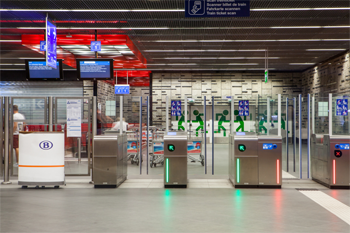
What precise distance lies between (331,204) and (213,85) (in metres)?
13.5

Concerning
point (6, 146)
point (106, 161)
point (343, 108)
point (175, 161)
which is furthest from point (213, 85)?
point (6, 146)

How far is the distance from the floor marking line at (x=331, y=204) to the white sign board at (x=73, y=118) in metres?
4.67

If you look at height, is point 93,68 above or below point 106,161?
above

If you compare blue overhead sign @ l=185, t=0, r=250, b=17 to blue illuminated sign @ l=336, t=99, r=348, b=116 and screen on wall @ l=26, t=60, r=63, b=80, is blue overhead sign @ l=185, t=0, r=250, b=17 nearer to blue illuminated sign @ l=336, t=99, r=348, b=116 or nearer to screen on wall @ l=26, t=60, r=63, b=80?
blue illuminated sign @ l=336, t=99, r=348, b=116

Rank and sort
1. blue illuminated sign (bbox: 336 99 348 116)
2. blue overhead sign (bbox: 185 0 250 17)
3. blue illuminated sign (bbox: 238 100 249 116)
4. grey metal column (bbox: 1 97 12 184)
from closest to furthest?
blue overhead sign (bbox: 185 0 250 17) < blue illuminated sign (bbox: 336 99 348 116) < grey metal column (bbox: 1 97 12 184) < blue illuminated sign (bbox: 238 100 249 116)

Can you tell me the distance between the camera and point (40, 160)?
6.35 m

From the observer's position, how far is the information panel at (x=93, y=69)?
907 cm

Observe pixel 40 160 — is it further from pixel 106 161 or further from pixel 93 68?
pixel 93 68

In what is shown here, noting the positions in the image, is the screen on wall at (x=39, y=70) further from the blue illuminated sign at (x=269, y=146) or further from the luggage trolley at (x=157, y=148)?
the blue illuminated sign at (x=269, y=146)

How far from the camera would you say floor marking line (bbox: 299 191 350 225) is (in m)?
4.41

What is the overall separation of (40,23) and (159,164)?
5127 millimetres

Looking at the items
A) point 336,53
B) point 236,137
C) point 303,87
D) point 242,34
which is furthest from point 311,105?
point 303,87

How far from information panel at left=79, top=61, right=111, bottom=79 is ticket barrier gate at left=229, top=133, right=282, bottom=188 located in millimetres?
4424

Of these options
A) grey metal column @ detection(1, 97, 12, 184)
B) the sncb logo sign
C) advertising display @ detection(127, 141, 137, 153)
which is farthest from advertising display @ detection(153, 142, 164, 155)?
grey metal column @ detection(1, 97, 12, 184)
